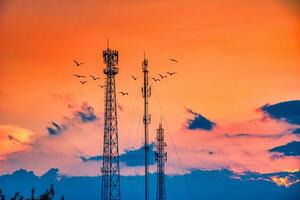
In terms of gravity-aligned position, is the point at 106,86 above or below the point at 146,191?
above

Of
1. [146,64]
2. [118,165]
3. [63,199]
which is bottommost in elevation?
[63,199]

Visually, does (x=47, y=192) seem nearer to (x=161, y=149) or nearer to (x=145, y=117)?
(x=145, y=117)

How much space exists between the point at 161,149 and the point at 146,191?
52.5ft

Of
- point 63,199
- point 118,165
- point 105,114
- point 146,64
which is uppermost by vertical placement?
point 146,64

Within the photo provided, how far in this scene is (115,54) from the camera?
7006cm

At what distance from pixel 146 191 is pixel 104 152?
6.10 meters

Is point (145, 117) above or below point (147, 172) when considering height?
above

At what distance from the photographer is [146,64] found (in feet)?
228

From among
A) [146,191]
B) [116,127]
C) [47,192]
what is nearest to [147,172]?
[146,191]

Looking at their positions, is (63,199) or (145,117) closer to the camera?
(63,199)

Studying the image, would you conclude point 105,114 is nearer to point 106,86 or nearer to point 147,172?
point 106,86

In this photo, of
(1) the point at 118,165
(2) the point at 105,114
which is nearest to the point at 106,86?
(2) the point at 105,114

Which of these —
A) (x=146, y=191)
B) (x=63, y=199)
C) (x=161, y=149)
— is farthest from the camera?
(x=161, y=149)

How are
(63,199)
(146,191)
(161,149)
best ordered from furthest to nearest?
(161,149) → (146,191) → (63,199)
